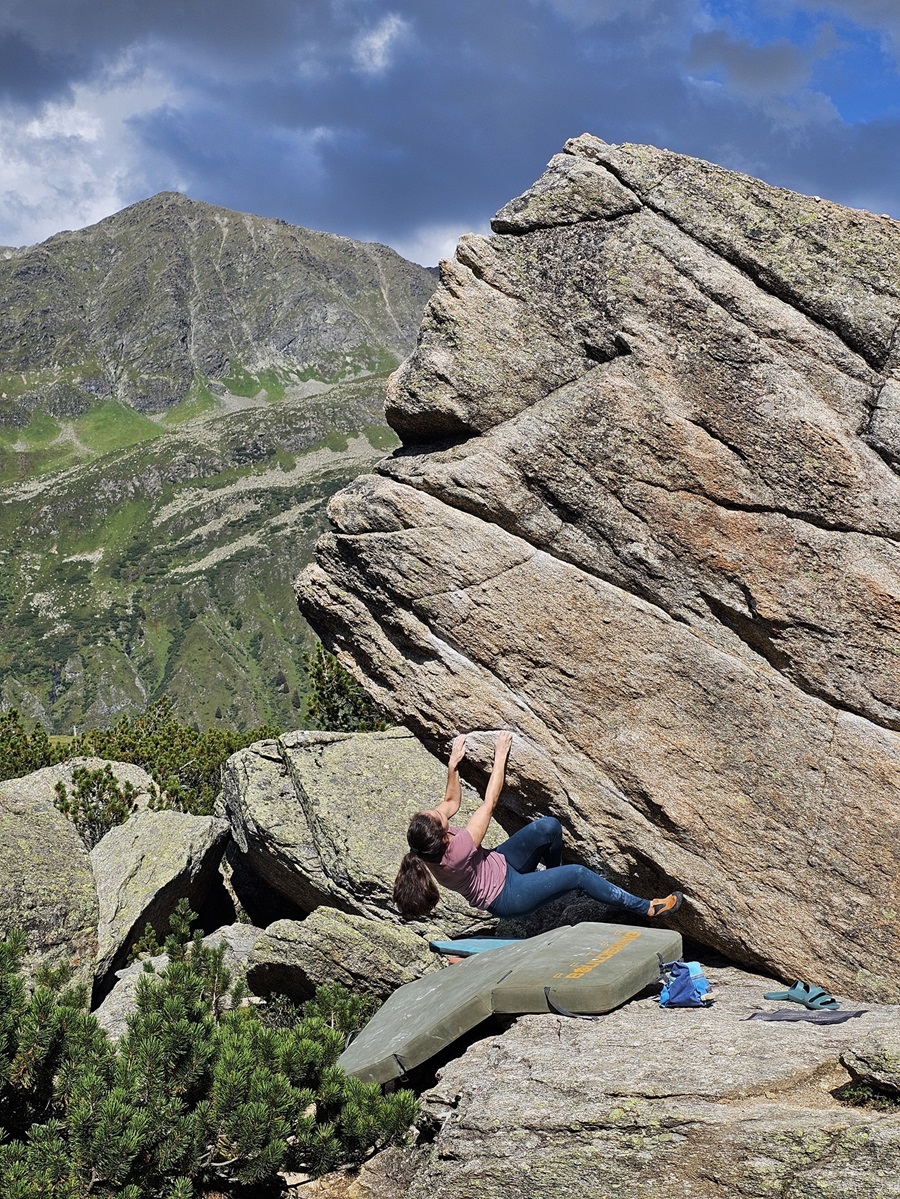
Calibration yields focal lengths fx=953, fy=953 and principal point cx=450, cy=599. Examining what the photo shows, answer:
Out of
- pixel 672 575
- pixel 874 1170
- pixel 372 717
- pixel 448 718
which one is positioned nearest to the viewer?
pixel 874 1170

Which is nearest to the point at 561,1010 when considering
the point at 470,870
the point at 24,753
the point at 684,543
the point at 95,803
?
the point at 470,870

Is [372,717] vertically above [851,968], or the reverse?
[372,717]

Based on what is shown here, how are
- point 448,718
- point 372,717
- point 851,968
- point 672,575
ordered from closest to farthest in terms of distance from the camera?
point 851,968 < point 672,575 < point 448,718 < point 372,717

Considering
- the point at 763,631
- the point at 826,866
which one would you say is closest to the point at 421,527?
the point at 763,631

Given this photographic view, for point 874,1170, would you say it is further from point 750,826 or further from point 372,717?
point 372,717

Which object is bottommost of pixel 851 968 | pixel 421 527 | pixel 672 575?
pixel 851 968

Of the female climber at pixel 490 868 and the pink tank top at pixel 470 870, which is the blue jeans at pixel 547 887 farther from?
the pink tank top at pixel 470 870

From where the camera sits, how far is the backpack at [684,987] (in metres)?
11.8

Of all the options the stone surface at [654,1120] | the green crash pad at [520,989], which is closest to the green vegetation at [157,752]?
the green crash pad at [520,989]

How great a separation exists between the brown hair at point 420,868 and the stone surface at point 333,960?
3.30m

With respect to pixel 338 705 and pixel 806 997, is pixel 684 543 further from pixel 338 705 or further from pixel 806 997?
pixel 338 705

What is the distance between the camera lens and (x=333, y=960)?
52.5 ft

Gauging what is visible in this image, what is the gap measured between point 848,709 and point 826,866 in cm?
228

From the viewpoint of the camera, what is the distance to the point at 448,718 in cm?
1555
